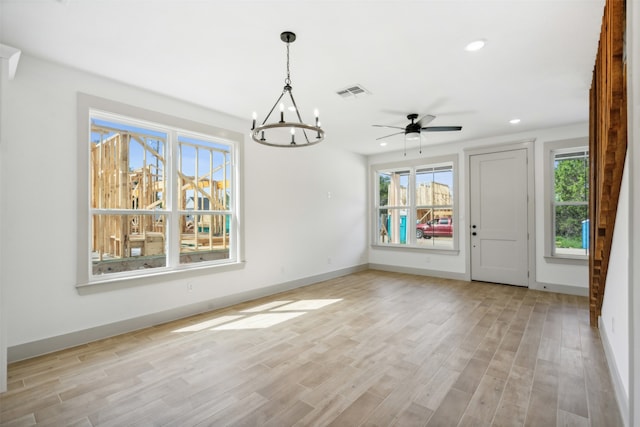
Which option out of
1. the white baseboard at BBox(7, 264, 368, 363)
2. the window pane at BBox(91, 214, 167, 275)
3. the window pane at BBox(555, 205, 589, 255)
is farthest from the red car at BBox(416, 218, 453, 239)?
the window pane at BBox(91, 214, 167, 275)

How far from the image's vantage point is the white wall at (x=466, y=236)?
4.99 meters

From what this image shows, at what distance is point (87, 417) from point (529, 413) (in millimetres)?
2858

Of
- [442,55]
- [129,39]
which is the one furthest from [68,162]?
[442,55]

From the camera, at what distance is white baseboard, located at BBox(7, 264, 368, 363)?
2.81 metres

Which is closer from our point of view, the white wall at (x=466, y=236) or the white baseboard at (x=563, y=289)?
the white baseboard at (x=563, y=289)

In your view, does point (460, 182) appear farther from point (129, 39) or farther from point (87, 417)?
point (87, 417)

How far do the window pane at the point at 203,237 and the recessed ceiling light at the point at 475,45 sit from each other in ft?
11.8

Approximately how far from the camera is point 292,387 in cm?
232

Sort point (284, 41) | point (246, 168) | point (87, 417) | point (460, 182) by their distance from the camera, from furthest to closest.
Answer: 1. point (460, 182)
2. point (246, 168)
3. point (284, 41)
4. point (87, 417)

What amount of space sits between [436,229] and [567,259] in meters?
2.23

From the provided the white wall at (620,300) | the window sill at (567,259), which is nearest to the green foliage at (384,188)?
the window sill at (567,259)

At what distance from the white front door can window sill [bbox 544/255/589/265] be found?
13.1 inches

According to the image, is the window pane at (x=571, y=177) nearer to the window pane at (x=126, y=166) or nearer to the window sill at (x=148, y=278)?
the window sill at (x=148, y=278)

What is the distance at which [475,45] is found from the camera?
2.68 m
